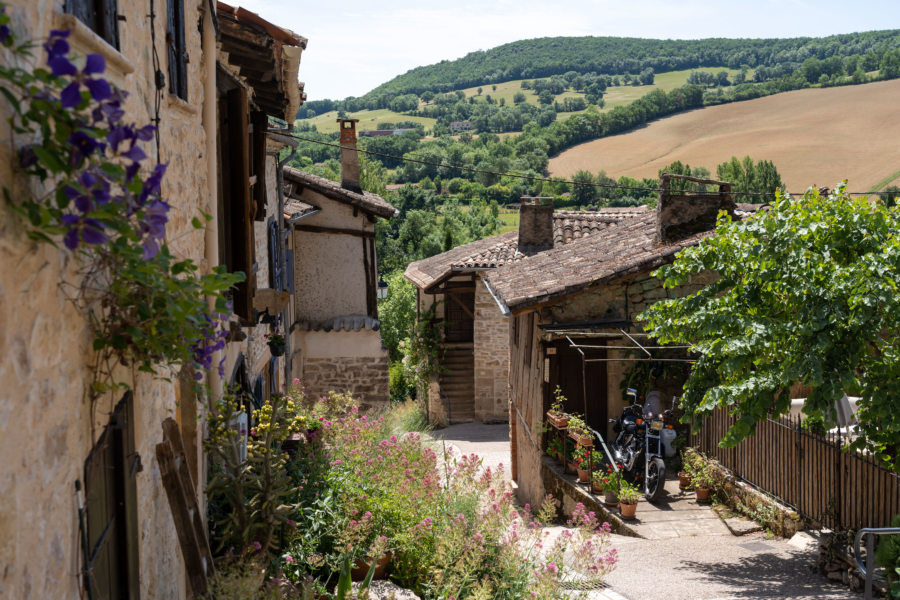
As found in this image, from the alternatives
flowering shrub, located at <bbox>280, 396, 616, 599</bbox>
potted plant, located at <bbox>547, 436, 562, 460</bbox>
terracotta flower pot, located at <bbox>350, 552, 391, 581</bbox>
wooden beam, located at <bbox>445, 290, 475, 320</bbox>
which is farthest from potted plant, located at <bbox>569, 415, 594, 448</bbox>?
→ wooden beam, located at <bbox>445, 290, 475, 320</bbox>

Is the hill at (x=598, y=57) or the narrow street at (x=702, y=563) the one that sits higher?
the hill at (x=598, y=57)

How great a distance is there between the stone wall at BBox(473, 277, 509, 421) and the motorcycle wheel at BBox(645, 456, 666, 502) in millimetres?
10258

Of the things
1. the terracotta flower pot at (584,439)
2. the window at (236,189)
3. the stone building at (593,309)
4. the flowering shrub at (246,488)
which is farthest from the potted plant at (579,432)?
the flowering shrub at (246,488)

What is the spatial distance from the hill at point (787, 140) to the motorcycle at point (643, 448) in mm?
51102

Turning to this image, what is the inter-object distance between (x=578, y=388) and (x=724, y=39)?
14771 cm

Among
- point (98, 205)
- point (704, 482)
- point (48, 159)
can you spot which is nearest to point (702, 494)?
point (704, 482)

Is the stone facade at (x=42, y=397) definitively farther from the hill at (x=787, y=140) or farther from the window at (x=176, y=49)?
the hill at (x=787, y=140)

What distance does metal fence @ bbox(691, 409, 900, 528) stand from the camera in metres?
7.51

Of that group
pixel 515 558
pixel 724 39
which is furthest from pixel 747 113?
pixel 515 558

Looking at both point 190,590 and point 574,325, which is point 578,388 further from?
point 190,590

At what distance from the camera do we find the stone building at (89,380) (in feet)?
6.29

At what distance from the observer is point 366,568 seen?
6.08m

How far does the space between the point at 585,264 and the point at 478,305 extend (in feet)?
29.1

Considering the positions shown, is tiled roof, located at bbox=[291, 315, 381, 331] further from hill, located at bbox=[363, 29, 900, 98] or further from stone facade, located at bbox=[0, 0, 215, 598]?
hill, located at bbox=[363, 29, 900, 98]
